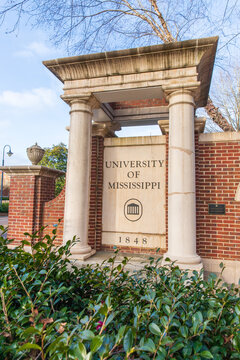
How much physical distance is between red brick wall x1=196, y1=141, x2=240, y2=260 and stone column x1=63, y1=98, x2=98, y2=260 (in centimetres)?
225

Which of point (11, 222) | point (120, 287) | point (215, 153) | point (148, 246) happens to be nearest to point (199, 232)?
point (148, 246)

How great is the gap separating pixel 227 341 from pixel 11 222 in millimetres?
5670

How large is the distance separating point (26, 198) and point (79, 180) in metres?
1.94

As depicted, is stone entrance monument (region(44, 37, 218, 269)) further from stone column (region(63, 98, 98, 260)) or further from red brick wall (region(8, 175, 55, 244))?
red brick wall (region(8, 175, 55, 244))

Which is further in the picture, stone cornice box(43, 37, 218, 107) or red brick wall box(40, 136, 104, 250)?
red brick wall box(40, 136, 104, 250)

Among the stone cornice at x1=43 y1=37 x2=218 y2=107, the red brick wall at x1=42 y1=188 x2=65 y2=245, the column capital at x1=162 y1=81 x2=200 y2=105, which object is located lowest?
the red brick wall at x1=42 y1=188 x2=65 y2=245

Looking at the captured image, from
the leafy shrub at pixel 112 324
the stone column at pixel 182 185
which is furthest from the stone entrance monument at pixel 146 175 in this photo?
the leafy shrub at pixel 112 324

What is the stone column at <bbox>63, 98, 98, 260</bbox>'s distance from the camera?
459 cm

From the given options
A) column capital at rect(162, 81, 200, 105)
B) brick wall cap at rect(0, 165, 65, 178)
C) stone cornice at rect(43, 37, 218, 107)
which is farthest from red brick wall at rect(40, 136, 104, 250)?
column capital at rect(162, 81, 200, 105)

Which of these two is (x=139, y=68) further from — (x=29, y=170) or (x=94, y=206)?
(x=29, y=170)

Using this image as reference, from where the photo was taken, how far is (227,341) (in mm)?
1284

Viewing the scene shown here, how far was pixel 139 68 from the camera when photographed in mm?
4500

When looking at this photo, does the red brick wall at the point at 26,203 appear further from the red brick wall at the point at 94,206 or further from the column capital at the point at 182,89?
the column capital at the point at 182,89

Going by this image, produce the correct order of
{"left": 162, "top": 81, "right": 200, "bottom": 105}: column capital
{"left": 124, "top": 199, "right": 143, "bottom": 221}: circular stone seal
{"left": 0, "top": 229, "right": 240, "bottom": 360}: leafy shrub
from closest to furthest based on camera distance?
{"left": 0, "top": 229, "right": 240, "bottom": 360}: leafy shrub < {"left": 162, "top": 81, "right": 200, "bottom": 105}: column capital < {"left": 124, "top": 199, "right": 143, "bottom": 221}: circular stone seal
